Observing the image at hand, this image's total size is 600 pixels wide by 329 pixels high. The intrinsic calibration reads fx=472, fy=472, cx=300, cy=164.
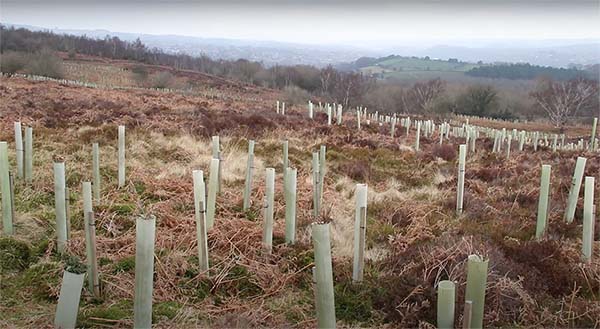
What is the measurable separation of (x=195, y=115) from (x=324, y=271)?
1440 centimetres

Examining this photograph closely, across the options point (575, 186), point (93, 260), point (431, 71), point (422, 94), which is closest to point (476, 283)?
point (93, 260)

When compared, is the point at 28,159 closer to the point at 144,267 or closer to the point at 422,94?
the point at 144,267

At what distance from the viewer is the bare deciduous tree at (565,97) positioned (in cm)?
3321

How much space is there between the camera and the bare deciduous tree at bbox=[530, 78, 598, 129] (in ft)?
109

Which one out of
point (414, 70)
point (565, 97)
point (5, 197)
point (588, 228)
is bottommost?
point (588, 228)

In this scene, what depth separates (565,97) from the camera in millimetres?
36219

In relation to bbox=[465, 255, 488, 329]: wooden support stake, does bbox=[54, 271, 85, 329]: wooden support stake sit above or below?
below

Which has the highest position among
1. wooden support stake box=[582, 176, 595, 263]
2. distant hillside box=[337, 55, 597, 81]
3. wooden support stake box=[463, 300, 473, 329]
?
distant hillside box=[337, 55, 597, 81]

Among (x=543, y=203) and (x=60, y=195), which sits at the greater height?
(x=60, y=195)

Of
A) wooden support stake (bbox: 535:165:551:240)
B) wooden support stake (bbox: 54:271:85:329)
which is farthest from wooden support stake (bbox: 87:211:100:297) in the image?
wooden support stake (bbox: 535:165:551:240)

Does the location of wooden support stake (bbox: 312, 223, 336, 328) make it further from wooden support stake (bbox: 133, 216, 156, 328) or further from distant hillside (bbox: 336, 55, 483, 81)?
distant hillside (bbox: 336, 55, 483, 81)

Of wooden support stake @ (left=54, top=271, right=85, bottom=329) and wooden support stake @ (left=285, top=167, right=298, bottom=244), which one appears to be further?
wooden support stake @ (left=285, top=167, right=298, bottom=244)

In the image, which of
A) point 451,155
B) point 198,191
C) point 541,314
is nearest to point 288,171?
point 198,191

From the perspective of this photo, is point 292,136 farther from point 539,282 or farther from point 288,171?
point 539,282
